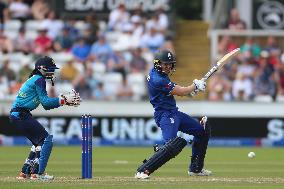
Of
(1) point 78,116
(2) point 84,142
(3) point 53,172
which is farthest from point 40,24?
(2) point 84,142

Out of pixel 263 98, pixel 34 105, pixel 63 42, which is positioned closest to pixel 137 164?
pixel 34 105

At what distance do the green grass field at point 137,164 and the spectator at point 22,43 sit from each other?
2998 millimetres

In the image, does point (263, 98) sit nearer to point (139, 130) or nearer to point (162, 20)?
point (139, 130)

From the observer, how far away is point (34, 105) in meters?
11.7

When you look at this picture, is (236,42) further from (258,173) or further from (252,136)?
(258,173)

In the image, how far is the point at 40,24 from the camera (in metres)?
22.2

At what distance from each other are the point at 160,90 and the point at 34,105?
5.23 ft

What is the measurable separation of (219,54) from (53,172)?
31.7 ft

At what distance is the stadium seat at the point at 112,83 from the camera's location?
2072 centimetres

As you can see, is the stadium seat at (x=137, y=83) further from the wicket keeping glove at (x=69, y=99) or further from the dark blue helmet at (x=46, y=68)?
the wicket keeping glove at (x=69, y=99)

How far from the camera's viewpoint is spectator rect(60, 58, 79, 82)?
818 inches

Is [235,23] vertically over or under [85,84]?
over

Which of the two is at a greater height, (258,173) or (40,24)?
(40,24)

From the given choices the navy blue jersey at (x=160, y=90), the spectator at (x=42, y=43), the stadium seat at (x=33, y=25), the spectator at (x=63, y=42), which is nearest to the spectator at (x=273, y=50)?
the spectator at (x=63, y=42)
